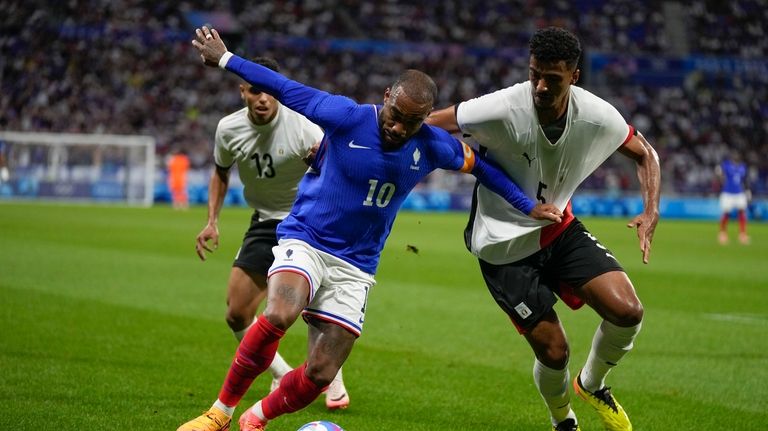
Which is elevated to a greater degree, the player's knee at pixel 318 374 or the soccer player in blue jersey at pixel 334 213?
the soccer player in blue jersey at pixel 334 213

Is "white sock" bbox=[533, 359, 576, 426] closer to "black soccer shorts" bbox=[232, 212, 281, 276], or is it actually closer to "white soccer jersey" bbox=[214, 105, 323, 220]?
"black soccer shorts" bbox=[232, 212, 281, 276]

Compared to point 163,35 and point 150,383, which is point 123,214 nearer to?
point 163,35

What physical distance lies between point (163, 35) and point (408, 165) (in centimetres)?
3911

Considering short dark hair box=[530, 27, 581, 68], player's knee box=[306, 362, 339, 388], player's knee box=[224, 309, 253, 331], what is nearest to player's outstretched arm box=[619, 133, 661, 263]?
short dark hair box=[530, 27, 581, 68]

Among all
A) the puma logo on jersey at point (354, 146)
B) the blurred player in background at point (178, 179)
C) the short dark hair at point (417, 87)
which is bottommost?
the blurred player in background at point (178, 179)

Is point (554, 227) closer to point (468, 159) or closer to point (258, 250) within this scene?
point (468, 159)

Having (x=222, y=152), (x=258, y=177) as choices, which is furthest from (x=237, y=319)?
(x=222, y=152)

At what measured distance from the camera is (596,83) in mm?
46875

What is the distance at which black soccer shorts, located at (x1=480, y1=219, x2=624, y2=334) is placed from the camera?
6.05m

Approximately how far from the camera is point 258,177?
7832 mm

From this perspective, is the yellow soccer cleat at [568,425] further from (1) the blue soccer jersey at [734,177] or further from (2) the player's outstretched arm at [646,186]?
(1) the blue soccer jersey at [734,177]

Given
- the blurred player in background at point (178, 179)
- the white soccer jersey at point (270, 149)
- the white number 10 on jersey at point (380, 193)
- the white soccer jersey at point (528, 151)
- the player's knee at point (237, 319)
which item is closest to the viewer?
the white number 10 on jersey at point (380, 193)

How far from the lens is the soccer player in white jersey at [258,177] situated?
24.7ft

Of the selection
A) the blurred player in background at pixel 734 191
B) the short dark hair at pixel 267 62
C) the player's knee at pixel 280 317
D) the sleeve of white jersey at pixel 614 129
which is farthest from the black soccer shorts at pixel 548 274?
the blurred player in background at pixel 734 191
